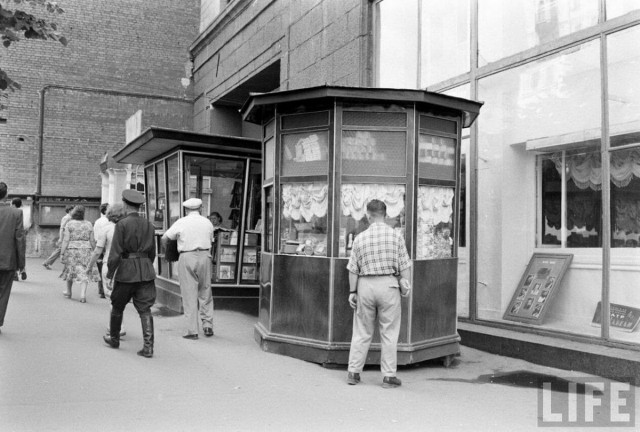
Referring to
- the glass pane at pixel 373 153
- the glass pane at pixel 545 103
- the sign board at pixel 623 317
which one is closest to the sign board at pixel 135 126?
the glass pane at pixel 545 103

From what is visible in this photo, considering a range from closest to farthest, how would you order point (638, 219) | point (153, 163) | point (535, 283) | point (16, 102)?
point (638, 219), point (535, 283), point (153, 163), point (16, 102)

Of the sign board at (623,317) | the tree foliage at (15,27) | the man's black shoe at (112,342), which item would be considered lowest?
the man's black shoe at (112,342)

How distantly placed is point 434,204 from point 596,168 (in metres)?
1.92

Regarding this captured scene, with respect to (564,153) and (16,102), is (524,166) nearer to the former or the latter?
(564,153)

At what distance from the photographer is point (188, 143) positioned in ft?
31.7

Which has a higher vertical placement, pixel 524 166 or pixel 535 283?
pixel 524 166

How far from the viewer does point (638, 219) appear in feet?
21.6

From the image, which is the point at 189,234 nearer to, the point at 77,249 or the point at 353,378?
the point at 353,378

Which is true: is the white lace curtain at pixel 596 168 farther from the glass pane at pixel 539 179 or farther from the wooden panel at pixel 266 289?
the wooden panel at pixel 266 289

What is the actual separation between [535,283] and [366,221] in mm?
2515

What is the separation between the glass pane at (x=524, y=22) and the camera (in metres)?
7.25

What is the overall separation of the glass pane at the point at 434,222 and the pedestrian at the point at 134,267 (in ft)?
9.46

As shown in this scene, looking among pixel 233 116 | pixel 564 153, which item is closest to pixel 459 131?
pixel 564 153

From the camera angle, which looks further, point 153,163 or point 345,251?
point 153,163
